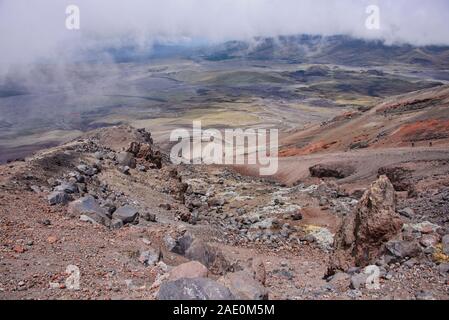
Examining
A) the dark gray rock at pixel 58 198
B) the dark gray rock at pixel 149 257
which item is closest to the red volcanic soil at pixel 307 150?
the dark gray rock at pixel 58 198

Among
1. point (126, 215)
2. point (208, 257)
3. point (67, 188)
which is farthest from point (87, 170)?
point (208, 257)

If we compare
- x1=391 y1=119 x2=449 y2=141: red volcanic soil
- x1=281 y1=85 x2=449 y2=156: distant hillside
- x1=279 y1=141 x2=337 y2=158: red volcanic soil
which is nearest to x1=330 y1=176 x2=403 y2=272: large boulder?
x1=281 y1=85 x2=449 y2=156: distant hillside

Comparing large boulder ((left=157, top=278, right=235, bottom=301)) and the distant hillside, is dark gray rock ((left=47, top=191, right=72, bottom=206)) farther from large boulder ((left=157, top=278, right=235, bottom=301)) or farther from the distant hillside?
the distant hillside

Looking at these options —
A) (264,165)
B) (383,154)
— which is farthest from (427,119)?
(264,165)

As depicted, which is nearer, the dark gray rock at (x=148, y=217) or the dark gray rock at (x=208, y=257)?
the dark gray rock at (x=208, y=257)

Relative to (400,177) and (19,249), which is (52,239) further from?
(400,177)

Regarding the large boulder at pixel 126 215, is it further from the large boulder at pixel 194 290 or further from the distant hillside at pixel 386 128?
the distant hillside at pixel 386 128
